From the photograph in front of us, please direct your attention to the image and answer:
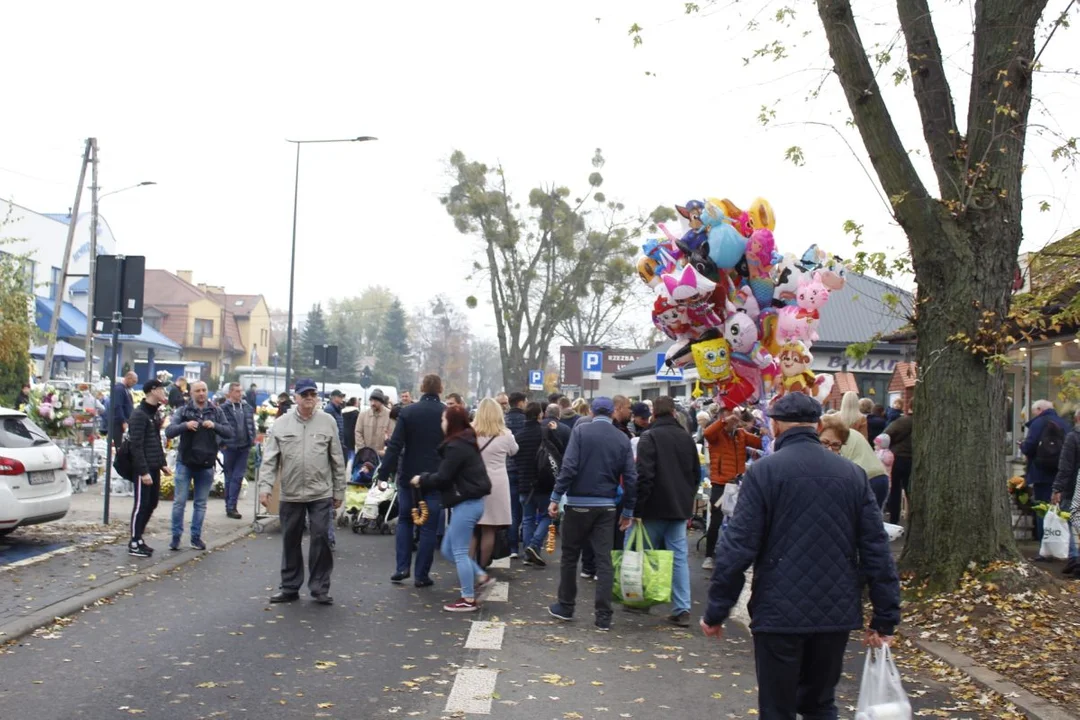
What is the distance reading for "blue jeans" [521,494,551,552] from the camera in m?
13.6

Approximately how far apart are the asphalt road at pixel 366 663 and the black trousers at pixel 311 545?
225 mm

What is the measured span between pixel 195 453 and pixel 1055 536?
30.6ft

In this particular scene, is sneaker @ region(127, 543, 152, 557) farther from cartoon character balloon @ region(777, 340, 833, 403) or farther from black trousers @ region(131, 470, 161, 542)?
cartoon character balloon @ region(777, 340, 833, 403)

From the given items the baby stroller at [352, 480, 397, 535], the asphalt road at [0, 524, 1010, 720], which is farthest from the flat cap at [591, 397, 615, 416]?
the baby stroller at [352, 480, 397, 535]

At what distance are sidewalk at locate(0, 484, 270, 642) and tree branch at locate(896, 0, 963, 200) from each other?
8153 millimetres

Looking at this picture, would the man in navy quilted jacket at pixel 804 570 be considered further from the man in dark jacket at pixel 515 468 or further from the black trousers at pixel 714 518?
the man in dark jacket at pixel 515 468

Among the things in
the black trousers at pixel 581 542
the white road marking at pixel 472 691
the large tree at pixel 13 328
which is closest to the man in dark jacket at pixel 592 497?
the black trousers at pixel 581 542

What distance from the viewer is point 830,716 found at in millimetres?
5180

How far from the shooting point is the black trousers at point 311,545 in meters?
10.0

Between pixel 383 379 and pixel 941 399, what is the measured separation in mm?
96150

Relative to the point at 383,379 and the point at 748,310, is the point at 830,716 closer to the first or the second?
the point at 748,310

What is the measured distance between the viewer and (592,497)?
9.74m

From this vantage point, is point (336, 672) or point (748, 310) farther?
point (748, 310)

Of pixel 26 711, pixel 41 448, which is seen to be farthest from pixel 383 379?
pixel 26 711
